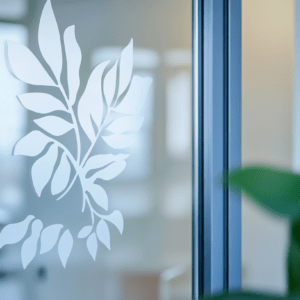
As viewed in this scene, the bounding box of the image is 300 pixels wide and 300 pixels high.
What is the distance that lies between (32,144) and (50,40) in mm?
292

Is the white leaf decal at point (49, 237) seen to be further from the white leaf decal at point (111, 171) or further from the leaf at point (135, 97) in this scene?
the leaf at point (135, 97)

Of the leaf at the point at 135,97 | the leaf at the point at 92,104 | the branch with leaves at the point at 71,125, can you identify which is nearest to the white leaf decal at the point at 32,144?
the branch with leaves at the point at 71,125

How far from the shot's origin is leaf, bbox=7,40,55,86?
3.47ft

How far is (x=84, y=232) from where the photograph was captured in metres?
1.18

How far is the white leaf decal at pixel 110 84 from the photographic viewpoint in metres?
1.20

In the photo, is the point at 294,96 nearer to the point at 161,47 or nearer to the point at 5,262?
the point at 161,47

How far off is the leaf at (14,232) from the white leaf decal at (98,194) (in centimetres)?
18

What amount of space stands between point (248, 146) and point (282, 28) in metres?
0.49

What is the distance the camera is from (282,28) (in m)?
1.54

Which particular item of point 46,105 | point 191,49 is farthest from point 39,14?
point 191,49

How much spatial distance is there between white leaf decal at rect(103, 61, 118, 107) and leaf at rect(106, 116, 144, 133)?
2.5 inches

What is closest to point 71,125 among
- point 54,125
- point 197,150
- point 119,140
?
point 54,125

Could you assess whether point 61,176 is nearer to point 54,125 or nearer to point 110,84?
point 54,125

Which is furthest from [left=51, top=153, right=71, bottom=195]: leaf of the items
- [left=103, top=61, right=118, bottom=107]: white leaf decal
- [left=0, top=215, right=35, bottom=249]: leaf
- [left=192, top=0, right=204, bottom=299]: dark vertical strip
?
[left=192, top=0, right=204, bottom=299]: dark vertical strip
